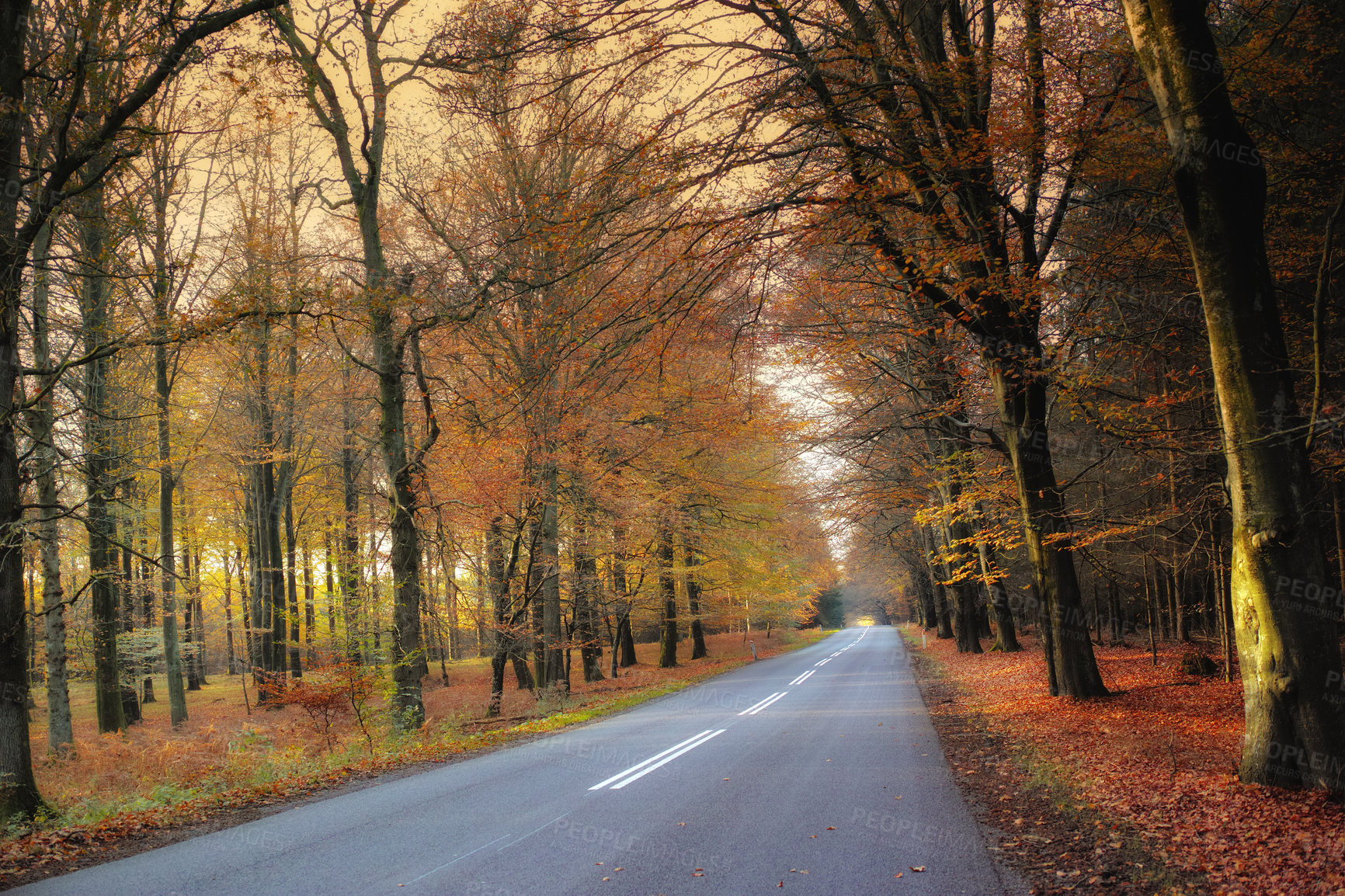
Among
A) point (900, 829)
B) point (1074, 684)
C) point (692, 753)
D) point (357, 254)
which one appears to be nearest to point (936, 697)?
point (1074, 684)

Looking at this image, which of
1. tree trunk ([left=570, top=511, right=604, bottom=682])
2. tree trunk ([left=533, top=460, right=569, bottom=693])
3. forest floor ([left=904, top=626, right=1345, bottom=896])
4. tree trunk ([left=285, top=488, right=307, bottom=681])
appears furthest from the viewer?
tree trunk ([left=285, top=488, right=307, bottom=681])

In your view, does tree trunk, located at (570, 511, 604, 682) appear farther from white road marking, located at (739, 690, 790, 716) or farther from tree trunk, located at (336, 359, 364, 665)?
white road marking, located at (739, 690, 790, 716)

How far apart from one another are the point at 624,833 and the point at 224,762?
9.45m

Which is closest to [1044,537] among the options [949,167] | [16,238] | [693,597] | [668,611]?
[949,167]

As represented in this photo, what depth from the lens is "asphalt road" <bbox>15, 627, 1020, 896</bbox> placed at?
4.88m

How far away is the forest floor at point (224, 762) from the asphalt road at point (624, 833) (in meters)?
0.73

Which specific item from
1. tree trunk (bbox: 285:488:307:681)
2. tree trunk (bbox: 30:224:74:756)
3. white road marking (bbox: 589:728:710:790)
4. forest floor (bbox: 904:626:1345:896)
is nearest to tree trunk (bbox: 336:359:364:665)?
tree trunk (bbox: 285:488:307:681)

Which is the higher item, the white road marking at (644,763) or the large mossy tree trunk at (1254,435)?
the large mossy tree trunk at (1254,435)

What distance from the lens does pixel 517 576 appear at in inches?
694

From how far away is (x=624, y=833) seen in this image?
592cm

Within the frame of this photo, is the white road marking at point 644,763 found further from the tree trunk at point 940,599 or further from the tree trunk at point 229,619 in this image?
the tree trunk at point 229,619

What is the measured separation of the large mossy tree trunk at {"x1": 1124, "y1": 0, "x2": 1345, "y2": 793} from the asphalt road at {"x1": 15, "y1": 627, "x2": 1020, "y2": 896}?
2.65 m

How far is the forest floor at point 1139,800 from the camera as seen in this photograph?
4.54 metres

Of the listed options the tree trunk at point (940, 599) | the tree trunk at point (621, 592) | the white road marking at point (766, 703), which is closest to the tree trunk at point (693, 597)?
the tree trunk at point (621, 592)
